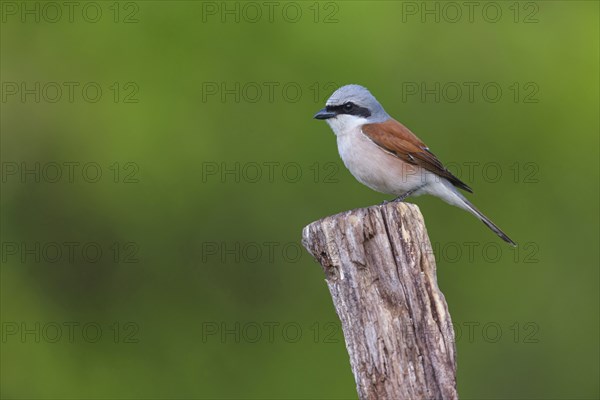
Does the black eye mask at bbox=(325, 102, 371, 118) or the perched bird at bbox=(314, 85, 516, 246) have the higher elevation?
the black eye mask at bbox=(325, 102, 371, 118)

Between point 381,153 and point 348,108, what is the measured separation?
0.44 m

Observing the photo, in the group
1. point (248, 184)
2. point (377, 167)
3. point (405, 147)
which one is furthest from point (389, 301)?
point (248, 184)

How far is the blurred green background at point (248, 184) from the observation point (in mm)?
9555

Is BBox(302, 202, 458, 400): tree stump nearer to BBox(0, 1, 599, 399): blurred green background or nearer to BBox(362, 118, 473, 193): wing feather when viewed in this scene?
BBox(362, 118, 473, 193): wing feather

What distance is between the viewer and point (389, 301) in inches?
167

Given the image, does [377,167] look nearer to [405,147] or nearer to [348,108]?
[405,147]

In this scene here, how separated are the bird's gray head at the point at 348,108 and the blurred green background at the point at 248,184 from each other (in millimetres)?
2508

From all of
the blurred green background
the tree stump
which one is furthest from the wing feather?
the blurred green background

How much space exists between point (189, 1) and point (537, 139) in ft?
13.1

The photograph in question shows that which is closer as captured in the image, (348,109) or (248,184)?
(348,109)

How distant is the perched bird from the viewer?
6.65m

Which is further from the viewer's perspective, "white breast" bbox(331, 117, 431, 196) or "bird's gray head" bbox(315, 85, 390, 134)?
"bird's gray head" bbox(315, 85, 390, 134)

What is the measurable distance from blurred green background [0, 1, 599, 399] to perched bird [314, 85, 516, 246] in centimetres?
252

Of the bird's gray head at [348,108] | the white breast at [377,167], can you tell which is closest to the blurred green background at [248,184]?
the bird's gray head at [348,108]
